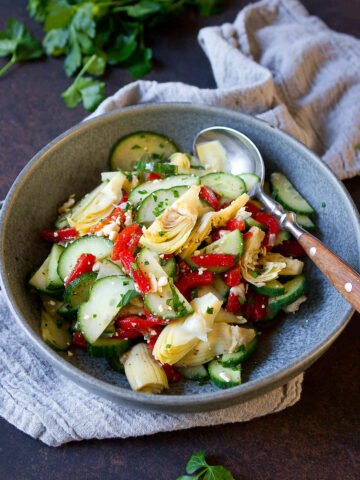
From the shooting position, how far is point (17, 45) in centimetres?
337

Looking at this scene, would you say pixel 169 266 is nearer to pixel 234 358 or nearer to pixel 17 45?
pixel 234 358

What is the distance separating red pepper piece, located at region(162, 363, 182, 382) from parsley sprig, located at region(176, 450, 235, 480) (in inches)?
10.2

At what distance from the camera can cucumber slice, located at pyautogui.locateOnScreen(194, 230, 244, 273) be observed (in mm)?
2209

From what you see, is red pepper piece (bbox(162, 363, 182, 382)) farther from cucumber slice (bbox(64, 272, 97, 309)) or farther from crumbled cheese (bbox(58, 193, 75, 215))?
crumbled cheese (bbox(58, 193, 75, 215))

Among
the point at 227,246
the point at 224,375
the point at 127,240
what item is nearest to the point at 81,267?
the point at 127,240

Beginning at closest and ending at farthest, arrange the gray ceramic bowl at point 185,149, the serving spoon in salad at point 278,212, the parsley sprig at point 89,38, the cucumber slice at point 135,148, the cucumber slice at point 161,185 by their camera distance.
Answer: the gray ceramic bowl at point 185,149 < the serving spoon in salad at point 278,212 < the cucumber slice at point 161,185 < the cucumber slice at point 135,148 < the parsley sprig at point 89,38

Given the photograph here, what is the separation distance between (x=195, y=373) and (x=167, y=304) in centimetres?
28

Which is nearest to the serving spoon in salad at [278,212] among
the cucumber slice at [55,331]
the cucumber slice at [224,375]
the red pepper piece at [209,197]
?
the red pepper piece at [209,197]

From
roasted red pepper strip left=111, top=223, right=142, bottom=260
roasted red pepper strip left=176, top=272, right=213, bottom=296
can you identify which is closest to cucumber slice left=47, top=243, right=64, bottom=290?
roasted red pepper strip left=111, top=223, right=142, bottom=260

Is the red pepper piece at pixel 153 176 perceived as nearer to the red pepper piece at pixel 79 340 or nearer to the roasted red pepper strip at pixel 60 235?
the roasted red pepper strip at pixel 60 235

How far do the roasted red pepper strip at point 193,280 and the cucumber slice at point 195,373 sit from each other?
260 mm

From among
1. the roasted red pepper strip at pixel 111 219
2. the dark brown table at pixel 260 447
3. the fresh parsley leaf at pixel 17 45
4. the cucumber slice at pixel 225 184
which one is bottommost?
the dark brown table at pixel 260 447

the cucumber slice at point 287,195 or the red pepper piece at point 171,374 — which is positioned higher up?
the cucumber slice at point 287,195

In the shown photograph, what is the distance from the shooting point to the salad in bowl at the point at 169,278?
6.94 feet
